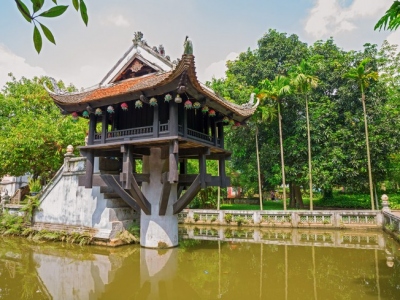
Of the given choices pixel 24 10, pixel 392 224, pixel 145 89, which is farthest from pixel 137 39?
pixel 392 224

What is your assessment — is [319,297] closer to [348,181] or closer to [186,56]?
[186,56]

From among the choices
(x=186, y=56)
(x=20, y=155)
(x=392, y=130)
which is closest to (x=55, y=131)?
(x=20, y=155)

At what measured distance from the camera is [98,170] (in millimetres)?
10797

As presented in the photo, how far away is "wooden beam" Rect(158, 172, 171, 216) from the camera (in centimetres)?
886

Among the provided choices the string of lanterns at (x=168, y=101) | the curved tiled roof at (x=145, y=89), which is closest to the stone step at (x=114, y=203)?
the string of lanterns at (x=168, y=101)

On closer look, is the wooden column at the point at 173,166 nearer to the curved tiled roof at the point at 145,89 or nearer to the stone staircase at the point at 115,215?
the curved tiled roof at the point at 145,89

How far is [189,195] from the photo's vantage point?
920cm

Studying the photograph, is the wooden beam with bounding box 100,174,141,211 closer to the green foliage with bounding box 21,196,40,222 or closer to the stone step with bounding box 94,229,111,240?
the stone step with bounding box 94,229,111,240

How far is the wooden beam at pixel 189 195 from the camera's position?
353 inches

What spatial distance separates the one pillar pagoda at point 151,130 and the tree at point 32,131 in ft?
18.3

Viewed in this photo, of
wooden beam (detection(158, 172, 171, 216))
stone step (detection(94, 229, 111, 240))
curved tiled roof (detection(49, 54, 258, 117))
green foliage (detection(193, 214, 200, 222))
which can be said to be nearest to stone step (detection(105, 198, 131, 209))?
stone step (detection(94, 229, 111, 240))

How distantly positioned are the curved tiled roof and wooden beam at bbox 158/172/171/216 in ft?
8.63

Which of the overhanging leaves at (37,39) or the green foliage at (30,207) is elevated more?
the overhanging leaves at (37,39)

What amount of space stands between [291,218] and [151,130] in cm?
912
